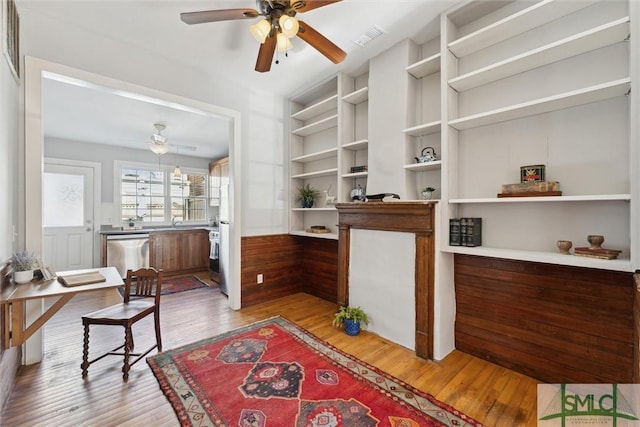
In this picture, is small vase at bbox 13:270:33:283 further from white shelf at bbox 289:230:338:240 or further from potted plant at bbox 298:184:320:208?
potted plant at bbox 298:184:320:208

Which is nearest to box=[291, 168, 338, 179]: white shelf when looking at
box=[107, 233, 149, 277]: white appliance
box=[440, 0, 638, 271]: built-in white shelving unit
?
box=[440, 0, 638, 271]: built-in white shelving unit

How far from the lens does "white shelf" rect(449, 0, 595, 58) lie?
5.93ft

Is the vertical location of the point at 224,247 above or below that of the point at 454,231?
below

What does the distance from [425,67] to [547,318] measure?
2.34m

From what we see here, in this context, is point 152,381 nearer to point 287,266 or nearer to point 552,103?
point 287,266

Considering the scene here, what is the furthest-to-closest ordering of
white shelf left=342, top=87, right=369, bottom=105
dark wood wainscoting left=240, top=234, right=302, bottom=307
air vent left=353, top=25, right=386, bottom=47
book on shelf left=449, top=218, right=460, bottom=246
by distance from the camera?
dark wood wainscoting left=240, top=234, right=302, bottom=307
white shelf left=342, top=87, right=369, bottom=105
air vent left=353, top=25, right=386, bottom=47
book on shelf left=449, top=218, right=460, bottom=246

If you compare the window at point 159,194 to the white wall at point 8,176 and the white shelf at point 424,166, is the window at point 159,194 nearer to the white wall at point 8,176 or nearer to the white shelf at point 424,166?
the white wall at point 8,176

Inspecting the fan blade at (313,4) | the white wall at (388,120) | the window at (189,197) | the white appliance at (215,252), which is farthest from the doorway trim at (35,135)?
the window at (189,197)

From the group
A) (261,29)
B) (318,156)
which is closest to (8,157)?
(261,29)

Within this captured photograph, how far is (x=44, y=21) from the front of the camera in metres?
2.23

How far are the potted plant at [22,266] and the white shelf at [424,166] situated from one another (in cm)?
314

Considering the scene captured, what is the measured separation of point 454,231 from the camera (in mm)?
2260

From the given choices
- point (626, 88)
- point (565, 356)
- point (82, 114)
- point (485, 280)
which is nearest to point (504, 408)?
point (565, 356)

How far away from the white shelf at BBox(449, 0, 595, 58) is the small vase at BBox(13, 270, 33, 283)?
3733mm
